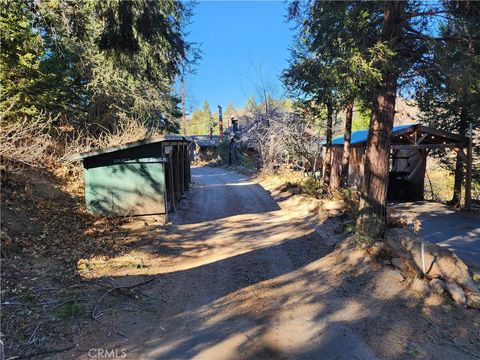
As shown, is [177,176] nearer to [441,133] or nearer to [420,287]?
[420,287]

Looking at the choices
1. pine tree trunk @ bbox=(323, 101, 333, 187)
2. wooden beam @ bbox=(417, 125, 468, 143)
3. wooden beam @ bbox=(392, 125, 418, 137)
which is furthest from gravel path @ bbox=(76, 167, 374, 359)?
wooden beam @ bbox=(417, 125, 468, 143)

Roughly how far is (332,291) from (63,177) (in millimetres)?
10554

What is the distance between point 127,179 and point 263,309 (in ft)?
20.4

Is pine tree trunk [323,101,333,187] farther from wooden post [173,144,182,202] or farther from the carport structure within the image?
wooden post [173,144,182,202]

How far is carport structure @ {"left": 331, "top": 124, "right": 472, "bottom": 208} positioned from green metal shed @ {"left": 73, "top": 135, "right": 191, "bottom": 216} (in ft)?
24.3

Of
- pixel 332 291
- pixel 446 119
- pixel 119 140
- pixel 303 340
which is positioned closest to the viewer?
pixel 303 340

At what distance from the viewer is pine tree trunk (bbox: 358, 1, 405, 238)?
7250 millimetres

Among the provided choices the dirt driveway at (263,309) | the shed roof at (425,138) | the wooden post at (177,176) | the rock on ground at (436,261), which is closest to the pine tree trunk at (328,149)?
the shed roof at (425,138)

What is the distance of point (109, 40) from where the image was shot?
774 centimetres

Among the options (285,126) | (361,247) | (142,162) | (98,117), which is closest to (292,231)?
(361,247)

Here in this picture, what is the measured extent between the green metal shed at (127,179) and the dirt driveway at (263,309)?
1770 millimetres

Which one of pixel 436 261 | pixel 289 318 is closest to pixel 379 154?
pixel 436 261

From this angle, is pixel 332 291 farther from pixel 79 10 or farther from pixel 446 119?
pixel 446 119

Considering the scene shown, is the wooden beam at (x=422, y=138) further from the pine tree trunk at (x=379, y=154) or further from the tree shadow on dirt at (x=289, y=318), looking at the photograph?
the tree shadow on dirt at (x=289, y=318)
